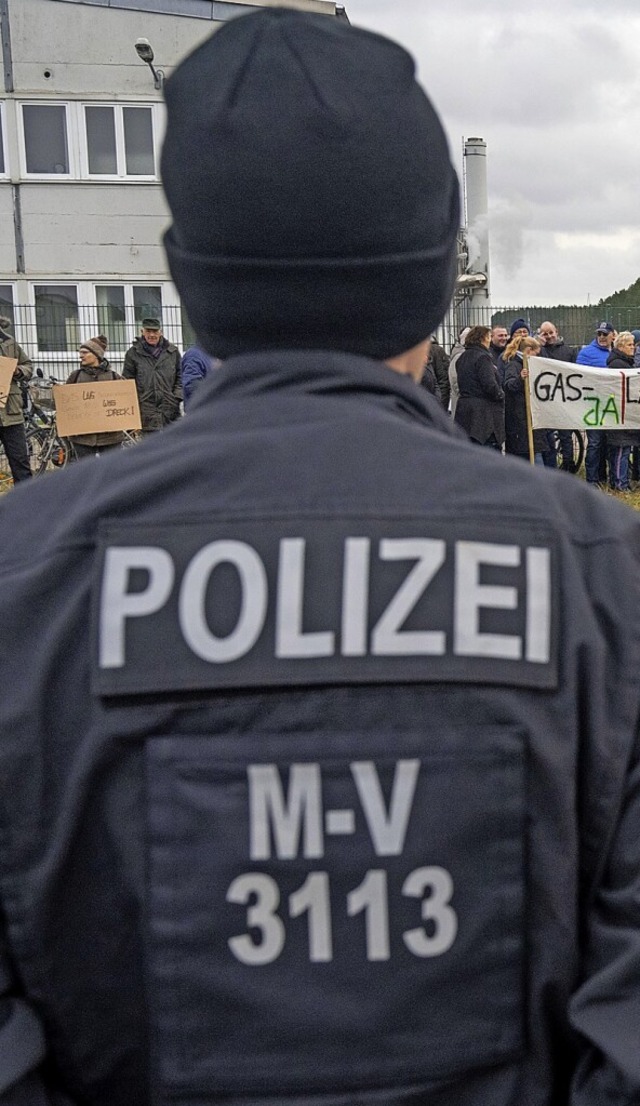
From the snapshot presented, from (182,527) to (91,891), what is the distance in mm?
357

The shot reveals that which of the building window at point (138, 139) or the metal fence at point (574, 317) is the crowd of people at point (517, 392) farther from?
the building window at point (138, 139)

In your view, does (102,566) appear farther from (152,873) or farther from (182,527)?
(152,873)

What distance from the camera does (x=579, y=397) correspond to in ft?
41.3

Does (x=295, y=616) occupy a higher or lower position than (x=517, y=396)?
higher

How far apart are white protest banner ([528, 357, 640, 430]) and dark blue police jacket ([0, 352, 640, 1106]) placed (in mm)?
11603

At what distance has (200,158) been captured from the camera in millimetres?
1173

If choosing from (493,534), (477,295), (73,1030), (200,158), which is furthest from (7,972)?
(477,295)

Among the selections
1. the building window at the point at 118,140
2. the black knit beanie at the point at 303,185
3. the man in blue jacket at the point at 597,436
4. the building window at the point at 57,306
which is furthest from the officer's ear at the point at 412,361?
the building window at the point at 118,140

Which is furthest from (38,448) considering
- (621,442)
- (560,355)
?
(621,442)

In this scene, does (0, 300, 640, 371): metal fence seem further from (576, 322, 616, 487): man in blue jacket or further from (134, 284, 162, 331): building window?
(576, 322, 616, 487): man in blue jacket

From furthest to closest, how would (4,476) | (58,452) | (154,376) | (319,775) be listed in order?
(4,476) → (58,452) → (154,376) → (319,775)

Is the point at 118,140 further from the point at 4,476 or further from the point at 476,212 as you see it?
the point at 4,476

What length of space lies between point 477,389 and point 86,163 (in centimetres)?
1358

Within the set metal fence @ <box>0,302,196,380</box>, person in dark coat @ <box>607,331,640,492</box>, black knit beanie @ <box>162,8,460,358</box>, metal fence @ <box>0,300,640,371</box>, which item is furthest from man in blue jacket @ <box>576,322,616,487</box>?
black knit beanie @ <box>162,8,460,358</box>
